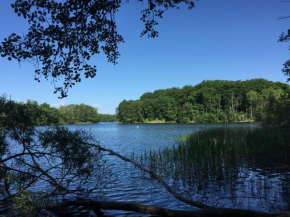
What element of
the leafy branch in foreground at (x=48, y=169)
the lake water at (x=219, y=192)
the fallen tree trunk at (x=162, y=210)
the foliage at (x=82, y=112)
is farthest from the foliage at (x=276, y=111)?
the foliage at (x=82, y=112)

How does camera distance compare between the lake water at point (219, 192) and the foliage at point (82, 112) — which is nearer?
the lake water at point (219, 192)

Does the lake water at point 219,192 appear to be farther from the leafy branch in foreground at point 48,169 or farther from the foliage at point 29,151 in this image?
the foliage at point 29,151

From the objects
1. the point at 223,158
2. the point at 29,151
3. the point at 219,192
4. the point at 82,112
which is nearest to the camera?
the point at 29,151

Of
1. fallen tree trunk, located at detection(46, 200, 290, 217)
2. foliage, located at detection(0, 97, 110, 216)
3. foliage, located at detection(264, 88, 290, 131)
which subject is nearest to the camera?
fallen tree trunk, located at detection(46, 200, 290, 217)

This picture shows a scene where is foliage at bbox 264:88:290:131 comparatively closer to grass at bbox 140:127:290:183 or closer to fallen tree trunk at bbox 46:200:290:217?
grass at bbox 140:127:290:183

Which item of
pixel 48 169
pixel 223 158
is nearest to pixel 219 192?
pixel 223 158

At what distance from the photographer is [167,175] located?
35.2 feet

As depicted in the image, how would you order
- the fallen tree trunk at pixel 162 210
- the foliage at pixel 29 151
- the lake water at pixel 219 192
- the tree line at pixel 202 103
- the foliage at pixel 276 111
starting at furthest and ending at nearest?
1. the tree line at pixel 202 103
2. the foliage at pixel 276 111
3. the lake water at pixel 219 192
4. the foliage at pixel 29 151
5. the fallen tree trunk at pixel 162 210

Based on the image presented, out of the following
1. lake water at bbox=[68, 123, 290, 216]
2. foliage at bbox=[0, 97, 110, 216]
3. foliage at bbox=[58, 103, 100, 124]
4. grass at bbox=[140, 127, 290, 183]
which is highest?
foliage at bbox=[58, 103, 100, 124]

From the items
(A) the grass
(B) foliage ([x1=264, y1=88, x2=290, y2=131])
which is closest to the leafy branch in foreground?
(A) the grass

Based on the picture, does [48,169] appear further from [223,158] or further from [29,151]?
[223,158]

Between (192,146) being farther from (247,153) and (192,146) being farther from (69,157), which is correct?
(69,157)

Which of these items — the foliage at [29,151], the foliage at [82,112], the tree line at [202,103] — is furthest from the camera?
the foliage at [82,112]

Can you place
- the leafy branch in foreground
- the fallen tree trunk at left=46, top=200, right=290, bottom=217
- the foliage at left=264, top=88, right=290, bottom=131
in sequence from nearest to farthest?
the fallen tree trunk at left=46, top=200, right=290, bottom=217 < the leafy branch in foreground < the foliage at left=264, top=88, right=290, bottom=131
